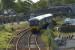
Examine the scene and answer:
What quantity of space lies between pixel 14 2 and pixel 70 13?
17.8m

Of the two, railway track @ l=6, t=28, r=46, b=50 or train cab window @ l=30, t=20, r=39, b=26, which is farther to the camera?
train cab window @ l=30, t=20, r=39, b=26

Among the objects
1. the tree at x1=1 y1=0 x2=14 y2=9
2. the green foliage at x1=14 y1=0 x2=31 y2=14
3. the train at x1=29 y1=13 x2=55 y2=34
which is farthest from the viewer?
the tree at x1=1 y1=0 x2=14 y2=9

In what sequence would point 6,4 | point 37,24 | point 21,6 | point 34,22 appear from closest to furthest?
1. point 37,24
2. point 34,22
3. point 21,6
4. point 6,4

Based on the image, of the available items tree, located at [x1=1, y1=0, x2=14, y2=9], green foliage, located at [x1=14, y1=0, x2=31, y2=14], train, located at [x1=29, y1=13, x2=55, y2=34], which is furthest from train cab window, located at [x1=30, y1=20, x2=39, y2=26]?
tree, located at [x1=1, y1=0, x2=14, y2=9]

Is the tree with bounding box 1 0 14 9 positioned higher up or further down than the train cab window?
higher up

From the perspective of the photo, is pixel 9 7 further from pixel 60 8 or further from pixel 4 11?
pixel 60 8

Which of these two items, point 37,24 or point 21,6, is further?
point 21,6

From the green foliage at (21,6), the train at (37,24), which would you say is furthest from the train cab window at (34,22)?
the green foliage at (21,6)

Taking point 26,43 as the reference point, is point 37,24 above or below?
above

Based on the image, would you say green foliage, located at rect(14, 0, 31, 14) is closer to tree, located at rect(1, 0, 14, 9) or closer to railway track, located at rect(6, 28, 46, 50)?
tree, located at rect(1, 0, 14, 9)

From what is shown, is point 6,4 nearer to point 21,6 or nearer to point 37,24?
point 21,6

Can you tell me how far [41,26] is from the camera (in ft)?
73.3

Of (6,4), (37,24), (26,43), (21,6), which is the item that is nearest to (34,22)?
(37,24)

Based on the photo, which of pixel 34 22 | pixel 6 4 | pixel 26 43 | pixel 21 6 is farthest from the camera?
pixel 6 4
